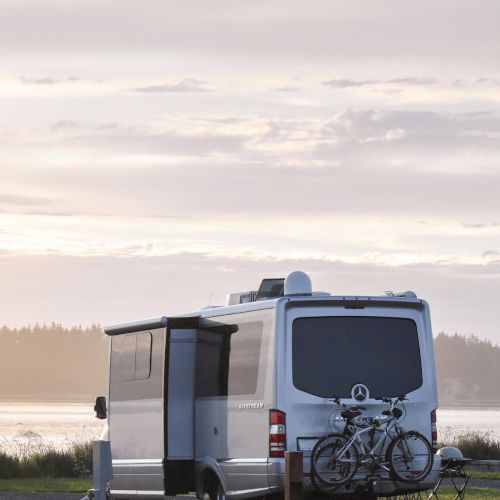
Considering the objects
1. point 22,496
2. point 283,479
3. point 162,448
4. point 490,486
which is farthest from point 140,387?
point 490,486

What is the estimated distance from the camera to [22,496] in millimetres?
23844

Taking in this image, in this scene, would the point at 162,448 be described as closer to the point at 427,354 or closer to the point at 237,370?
the point at 237,370

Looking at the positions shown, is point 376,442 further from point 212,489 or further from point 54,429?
point 54,429

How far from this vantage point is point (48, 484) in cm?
2745

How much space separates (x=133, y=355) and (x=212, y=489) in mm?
2502

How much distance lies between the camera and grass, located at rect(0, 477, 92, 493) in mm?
26062

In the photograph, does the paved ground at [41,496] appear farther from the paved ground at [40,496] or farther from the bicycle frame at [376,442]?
the bicycle frame at [376,442]

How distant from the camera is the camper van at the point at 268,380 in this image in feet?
52.7

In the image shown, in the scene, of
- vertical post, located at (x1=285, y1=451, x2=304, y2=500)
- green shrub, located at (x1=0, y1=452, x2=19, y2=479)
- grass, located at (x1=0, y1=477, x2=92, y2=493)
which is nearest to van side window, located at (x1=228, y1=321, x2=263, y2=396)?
vertical post, located at (x1=285, y1=451, x2=304, y2=500)

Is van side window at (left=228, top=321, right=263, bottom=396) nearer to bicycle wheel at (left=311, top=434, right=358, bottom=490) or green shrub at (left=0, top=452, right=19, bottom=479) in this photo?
bicycle wheel at (left=311, top=434, right=358, bottom=490)

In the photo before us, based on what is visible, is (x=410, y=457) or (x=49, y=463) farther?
(x=49, y=463)

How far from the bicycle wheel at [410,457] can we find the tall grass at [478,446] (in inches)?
752

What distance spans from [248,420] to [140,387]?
3.03 m

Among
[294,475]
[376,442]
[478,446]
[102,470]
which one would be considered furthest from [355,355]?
[478,446]
